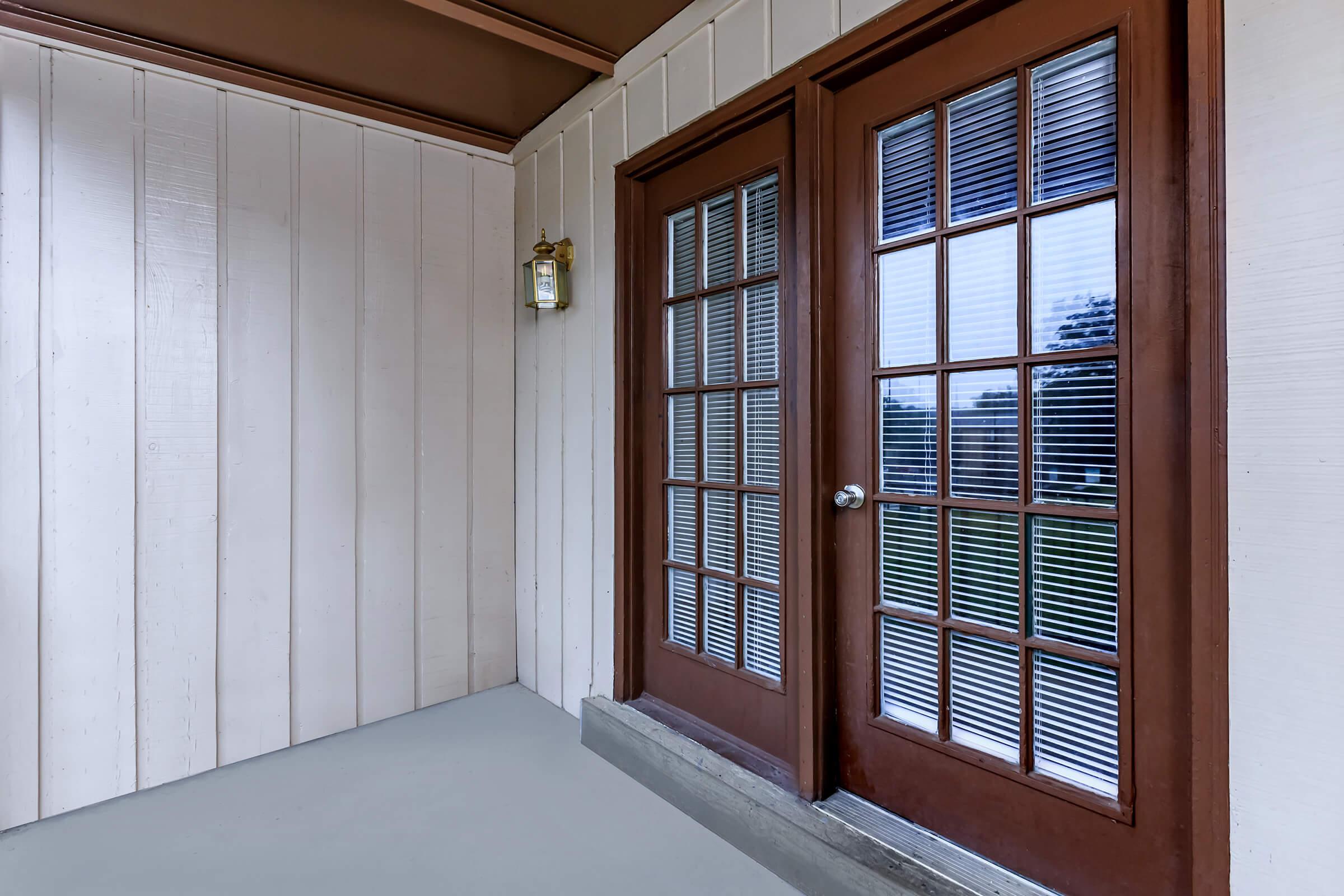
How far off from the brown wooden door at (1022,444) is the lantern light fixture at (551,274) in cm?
125

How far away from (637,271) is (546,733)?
1.78 m

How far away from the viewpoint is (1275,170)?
1078 mm

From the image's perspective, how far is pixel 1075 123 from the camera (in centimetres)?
136

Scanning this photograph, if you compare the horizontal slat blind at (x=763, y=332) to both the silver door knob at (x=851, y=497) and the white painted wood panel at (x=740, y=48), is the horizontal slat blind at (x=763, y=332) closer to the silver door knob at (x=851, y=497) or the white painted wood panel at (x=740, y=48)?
the silver door knob at (x=851, y=497)

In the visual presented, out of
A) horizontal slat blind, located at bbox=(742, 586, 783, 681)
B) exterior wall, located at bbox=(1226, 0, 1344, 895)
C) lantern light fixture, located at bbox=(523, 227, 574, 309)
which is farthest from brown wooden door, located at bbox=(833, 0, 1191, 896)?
lantern light fixture, located at bbox=(523, 227, 574, 309)

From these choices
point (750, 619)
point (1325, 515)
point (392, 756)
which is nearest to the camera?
point (1325, 515)

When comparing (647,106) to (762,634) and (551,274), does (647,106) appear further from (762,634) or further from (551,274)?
(762,634)

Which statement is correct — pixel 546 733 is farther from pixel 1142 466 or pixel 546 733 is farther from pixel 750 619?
pixel 1142 466

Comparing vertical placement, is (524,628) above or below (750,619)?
below

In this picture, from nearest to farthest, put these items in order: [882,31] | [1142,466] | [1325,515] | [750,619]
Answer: [1325,515]
[1142,466]
[882,31]
[750,619]

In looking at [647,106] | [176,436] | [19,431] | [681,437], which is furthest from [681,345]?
[19,431]

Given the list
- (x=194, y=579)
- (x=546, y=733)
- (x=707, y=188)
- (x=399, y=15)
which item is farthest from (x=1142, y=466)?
(x=194, y=579)

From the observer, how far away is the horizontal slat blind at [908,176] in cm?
160

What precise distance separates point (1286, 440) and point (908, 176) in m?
0.97
